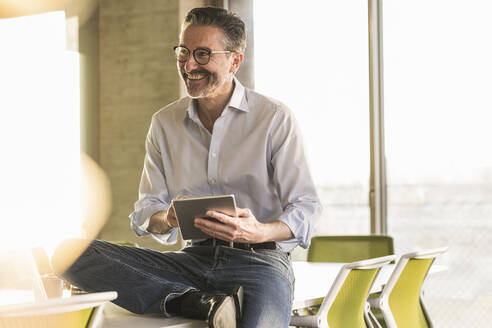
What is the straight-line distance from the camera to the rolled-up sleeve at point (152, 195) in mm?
2674

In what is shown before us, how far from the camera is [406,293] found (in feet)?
10.8

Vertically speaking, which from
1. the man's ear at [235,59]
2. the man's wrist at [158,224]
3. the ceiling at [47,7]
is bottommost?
the man's wrist at [158,224]

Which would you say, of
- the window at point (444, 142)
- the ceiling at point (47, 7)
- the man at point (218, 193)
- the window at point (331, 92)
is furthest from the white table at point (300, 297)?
the ceiling at point (47, 7)

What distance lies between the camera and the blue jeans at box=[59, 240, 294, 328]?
2.22 metres

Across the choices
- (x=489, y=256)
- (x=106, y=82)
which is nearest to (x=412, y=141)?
(x=489, y=256)

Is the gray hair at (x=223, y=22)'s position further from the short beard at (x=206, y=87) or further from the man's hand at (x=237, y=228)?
the man's hand at (x=237, y=228)

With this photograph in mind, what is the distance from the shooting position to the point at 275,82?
21.4 ft

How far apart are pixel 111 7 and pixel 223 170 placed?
4.55 m

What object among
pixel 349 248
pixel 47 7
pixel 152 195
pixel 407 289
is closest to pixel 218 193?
pixel 152 195

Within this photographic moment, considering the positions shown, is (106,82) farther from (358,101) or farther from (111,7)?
(358,101)

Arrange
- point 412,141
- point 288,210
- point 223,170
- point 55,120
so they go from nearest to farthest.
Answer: point 288,210, point 223,170, point 412,141, point 55,120

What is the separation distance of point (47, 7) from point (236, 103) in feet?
13.6

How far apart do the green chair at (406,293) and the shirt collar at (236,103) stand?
93cm

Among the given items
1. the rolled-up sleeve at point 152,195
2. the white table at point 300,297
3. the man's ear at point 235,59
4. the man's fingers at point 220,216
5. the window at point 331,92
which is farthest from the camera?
the window at point 331,92
